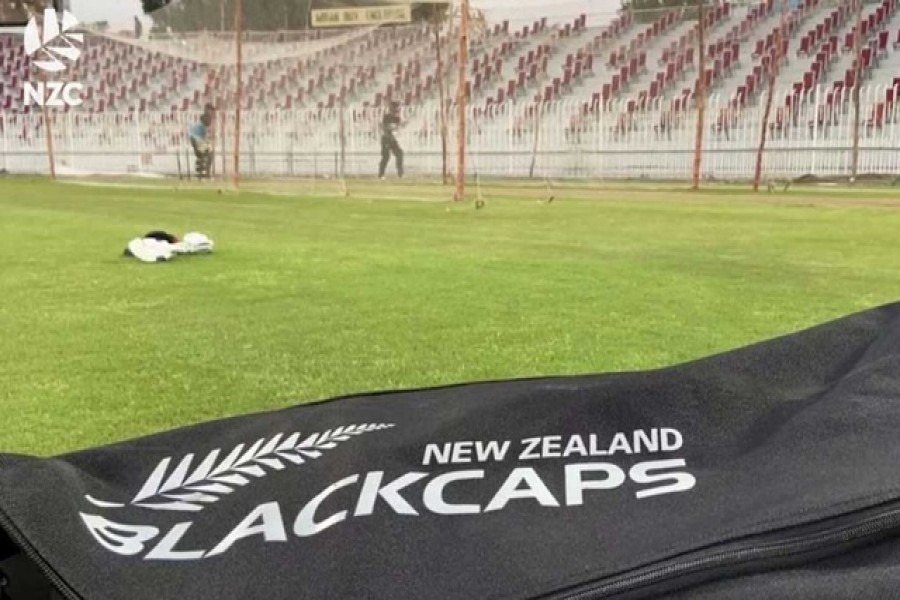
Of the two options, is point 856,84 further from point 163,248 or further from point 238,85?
point 163,248

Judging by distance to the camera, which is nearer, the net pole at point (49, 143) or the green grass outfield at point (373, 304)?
the green grass outfield at point (373, 304)

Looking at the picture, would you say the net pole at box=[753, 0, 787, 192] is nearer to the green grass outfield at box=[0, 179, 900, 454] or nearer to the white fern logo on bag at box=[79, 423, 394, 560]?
the green grass outfield at box=[0, 179, 900, 454]

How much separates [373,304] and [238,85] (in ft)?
18.8

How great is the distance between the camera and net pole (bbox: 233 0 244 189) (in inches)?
283

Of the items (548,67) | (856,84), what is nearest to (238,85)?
(548,67)

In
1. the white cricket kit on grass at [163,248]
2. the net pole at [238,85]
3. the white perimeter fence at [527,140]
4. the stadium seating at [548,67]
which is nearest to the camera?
the white cricket kit on grass at [163,248]

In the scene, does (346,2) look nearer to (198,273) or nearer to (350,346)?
(198,273)

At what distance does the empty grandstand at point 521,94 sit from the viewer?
306 inches

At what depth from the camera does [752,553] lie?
490mm

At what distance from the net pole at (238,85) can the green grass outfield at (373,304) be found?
9.30 feet

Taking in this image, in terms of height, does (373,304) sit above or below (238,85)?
below

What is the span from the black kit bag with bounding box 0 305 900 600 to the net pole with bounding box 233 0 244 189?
6.83 m

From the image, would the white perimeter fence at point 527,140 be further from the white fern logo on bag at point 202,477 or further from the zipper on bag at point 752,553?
the zipper on bag at point 752,553

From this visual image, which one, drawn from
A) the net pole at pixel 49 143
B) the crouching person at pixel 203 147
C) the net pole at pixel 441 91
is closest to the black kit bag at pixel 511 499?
the net pole at pixel 441 91
